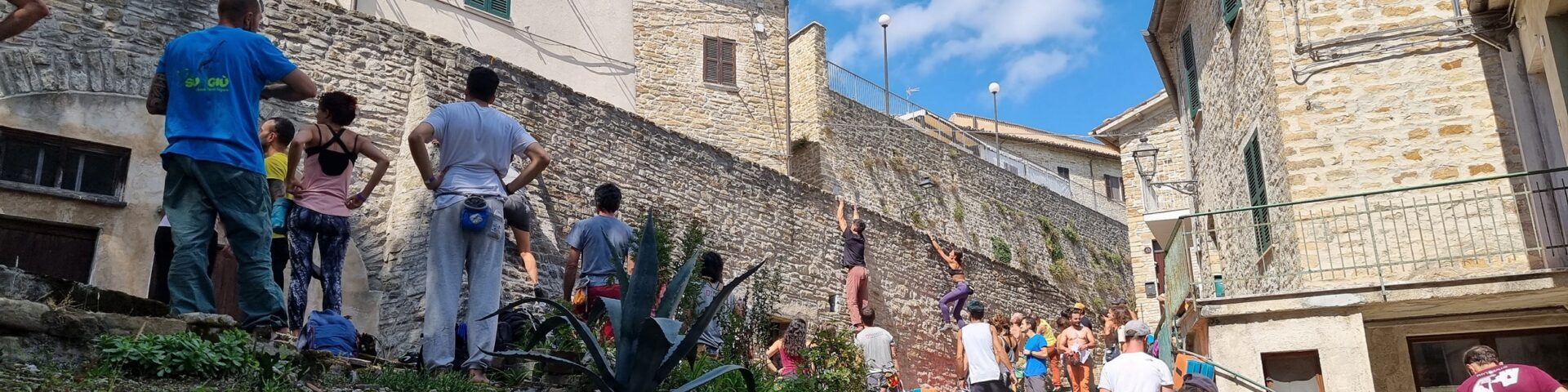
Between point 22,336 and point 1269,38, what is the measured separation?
35.1 ft

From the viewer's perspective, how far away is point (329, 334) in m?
6.90

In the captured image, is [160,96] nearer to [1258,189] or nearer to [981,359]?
[981,359]

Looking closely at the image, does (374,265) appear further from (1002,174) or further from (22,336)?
(1002,174)

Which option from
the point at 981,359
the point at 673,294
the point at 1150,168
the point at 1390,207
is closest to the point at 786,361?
the point at 981,359

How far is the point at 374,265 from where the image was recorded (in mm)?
11234

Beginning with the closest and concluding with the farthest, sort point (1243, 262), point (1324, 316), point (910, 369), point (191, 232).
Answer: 1. point (191, 232)
2. point (1324, 316)
3. point (1243, 262)
4. point (910, 369)

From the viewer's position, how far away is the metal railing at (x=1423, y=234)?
1041cm

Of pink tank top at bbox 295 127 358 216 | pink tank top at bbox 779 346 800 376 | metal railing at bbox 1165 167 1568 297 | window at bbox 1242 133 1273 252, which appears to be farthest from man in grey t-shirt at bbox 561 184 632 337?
window at bbox 1242 133 1273 252

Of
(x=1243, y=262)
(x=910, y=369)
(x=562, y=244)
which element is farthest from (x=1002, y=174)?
(x=562, y=244)

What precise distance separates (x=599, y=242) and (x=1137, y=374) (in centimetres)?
387

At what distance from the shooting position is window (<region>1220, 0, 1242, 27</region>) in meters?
13.3

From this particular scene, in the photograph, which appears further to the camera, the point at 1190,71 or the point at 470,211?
the point at 1190,71

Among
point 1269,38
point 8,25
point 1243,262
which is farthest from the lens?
point 1243,262

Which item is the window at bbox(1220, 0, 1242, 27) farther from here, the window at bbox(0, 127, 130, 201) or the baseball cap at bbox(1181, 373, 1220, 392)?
the window at bbox(0, 127, 130, 201)
